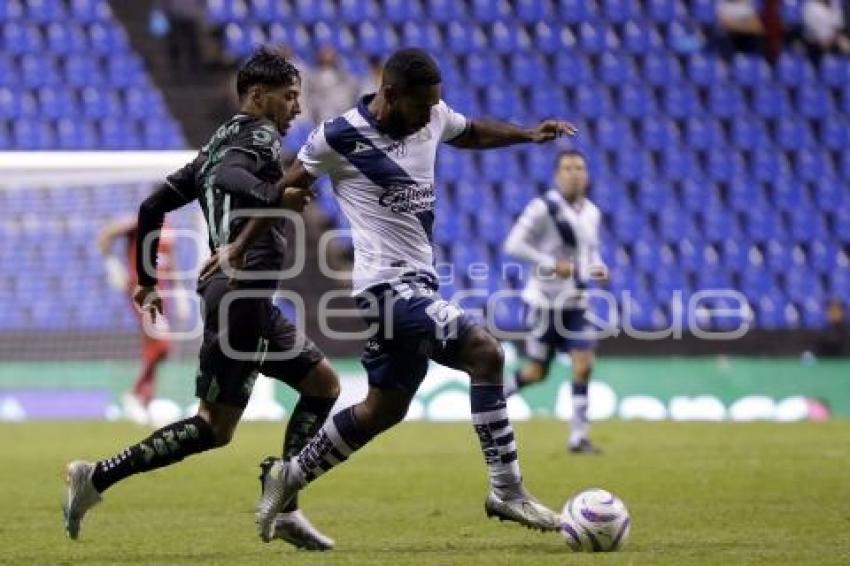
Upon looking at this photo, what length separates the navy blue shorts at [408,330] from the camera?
24.7 ft

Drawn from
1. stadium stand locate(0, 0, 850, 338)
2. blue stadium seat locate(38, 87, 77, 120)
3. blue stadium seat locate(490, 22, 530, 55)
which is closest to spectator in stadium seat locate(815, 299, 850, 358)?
stadium stand locate(0, 0, 850, 338)

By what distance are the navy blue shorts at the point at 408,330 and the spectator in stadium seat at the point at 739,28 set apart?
1859 cm

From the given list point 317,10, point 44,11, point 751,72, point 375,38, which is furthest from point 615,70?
point 44,11

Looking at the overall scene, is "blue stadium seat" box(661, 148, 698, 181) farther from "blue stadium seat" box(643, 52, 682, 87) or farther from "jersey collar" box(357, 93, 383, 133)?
"jersey collar" box(357, 93, 383, 133)

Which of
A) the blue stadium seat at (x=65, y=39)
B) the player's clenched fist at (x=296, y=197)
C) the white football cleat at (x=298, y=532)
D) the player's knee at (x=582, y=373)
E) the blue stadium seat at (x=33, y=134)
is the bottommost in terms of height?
the white football cleat at (x=298, y=532)

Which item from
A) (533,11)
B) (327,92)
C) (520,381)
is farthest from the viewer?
(533,11)

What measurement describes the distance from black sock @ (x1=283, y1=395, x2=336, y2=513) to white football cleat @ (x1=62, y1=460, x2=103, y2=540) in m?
0.94

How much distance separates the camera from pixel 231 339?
25.4 feet

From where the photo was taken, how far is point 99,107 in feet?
77.5

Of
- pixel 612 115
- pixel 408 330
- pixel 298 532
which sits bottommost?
pixel 298 532

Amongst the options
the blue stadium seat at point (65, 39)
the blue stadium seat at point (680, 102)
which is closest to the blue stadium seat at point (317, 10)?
the blue stadium seat at point (65, 39)

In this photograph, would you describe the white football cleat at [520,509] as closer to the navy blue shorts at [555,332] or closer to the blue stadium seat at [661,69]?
the navy blue shorts at [555,332]

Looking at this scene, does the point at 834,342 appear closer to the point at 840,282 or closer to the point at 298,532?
the point at 840,282

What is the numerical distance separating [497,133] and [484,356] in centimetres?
127
